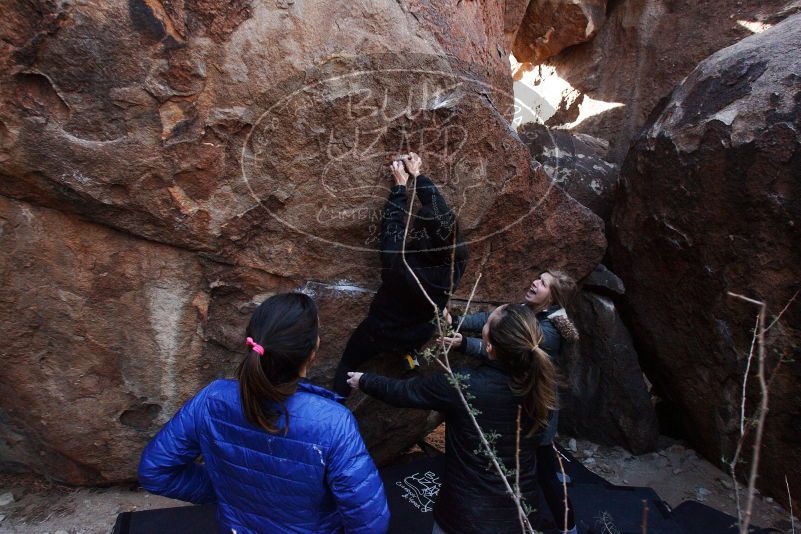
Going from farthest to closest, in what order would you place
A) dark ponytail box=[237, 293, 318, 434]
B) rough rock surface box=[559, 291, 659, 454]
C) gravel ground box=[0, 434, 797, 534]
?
rough rock surface box=[559, 291, 659, 454], gravel ground box=[0, 434, 797, 534], dark ponytail box=[237, 293, 318, 434]

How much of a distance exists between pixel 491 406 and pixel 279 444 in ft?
2.26

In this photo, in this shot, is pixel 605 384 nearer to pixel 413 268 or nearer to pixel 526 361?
pixel 413 268

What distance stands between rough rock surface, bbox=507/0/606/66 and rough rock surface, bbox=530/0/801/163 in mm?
148

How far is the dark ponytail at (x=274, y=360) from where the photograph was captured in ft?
4.54

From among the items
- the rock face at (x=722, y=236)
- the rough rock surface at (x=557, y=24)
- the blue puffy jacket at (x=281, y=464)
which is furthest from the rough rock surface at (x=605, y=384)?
the rough rock surface at (x=557, y=24)

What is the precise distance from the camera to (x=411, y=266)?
2.47 metres

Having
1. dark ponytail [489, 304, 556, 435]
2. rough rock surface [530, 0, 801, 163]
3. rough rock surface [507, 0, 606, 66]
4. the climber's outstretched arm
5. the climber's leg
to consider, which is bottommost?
the climber's leg

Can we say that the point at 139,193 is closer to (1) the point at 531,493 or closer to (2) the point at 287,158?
(2) the point at 287,158

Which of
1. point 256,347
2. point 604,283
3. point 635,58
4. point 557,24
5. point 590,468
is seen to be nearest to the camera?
point 256,347

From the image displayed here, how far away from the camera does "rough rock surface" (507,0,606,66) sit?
5512mm

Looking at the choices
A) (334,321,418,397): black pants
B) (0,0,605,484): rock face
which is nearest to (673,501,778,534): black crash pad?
(334,321,418,397): black pants

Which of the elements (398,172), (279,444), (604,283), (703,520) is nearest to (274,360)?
(279,444)

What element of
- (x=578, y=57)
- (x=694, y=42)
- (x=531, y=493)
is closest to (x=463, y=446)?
(x=531, y=493)

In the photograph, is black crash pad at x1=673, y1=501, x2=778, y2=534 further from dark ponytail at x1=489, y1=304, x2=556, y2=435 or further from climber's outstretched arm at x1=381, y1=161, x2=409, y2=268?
climber's outstretched arm at x1=381, y1=161, x2=409, y2=268
